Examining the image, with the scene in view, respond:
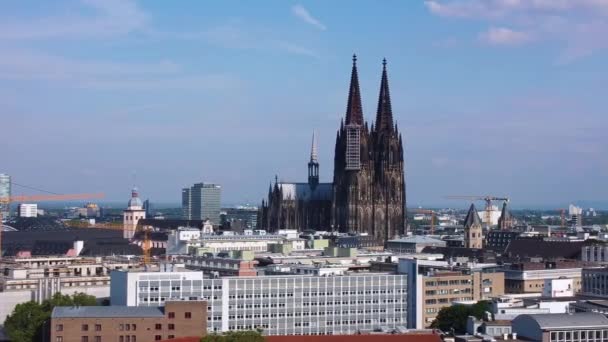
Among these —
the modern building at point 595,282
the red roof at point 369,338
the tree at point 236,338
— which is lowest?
the red roof at point 369,338

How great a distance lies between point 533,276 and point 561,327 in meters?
56.4

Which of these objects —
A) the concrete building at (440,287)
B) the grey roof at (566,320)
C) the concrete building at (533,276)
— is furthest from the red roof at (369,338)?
the concrete building at (533,276)

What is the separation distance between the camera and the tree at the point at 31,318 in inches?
4092

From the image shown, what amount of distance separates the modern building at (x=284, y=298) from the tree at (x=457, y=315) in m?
7.31

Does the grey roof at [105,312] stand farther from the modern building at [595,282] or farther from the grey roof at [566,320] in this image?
the modern building at [595,282]

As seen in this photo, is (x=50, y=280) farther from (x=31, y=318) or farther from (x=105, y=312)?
(x=105, y=312)

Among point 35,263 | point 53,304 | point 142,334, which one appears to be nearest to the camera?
point 142,334

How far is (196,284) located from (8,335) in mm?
16335

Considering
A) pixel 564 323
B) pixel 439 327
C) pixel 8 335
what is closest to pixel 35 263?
pixel 8 335

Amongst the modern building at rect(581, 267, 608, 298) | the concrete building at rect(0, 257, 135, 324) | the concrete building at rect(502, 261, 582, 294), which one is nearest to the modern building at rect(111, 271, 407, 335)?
the concrete building at rect(0, 257, 135, 324)

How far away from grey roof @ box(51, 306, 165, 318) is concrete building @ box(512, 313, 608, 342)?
89.5ft

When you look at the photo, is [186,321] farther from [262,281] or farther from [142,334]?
[262,281]

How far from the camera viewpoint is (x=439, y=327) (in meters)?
112

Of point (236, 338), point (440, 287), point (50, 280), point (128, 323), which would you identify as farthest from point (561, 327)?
point (50, 280)
